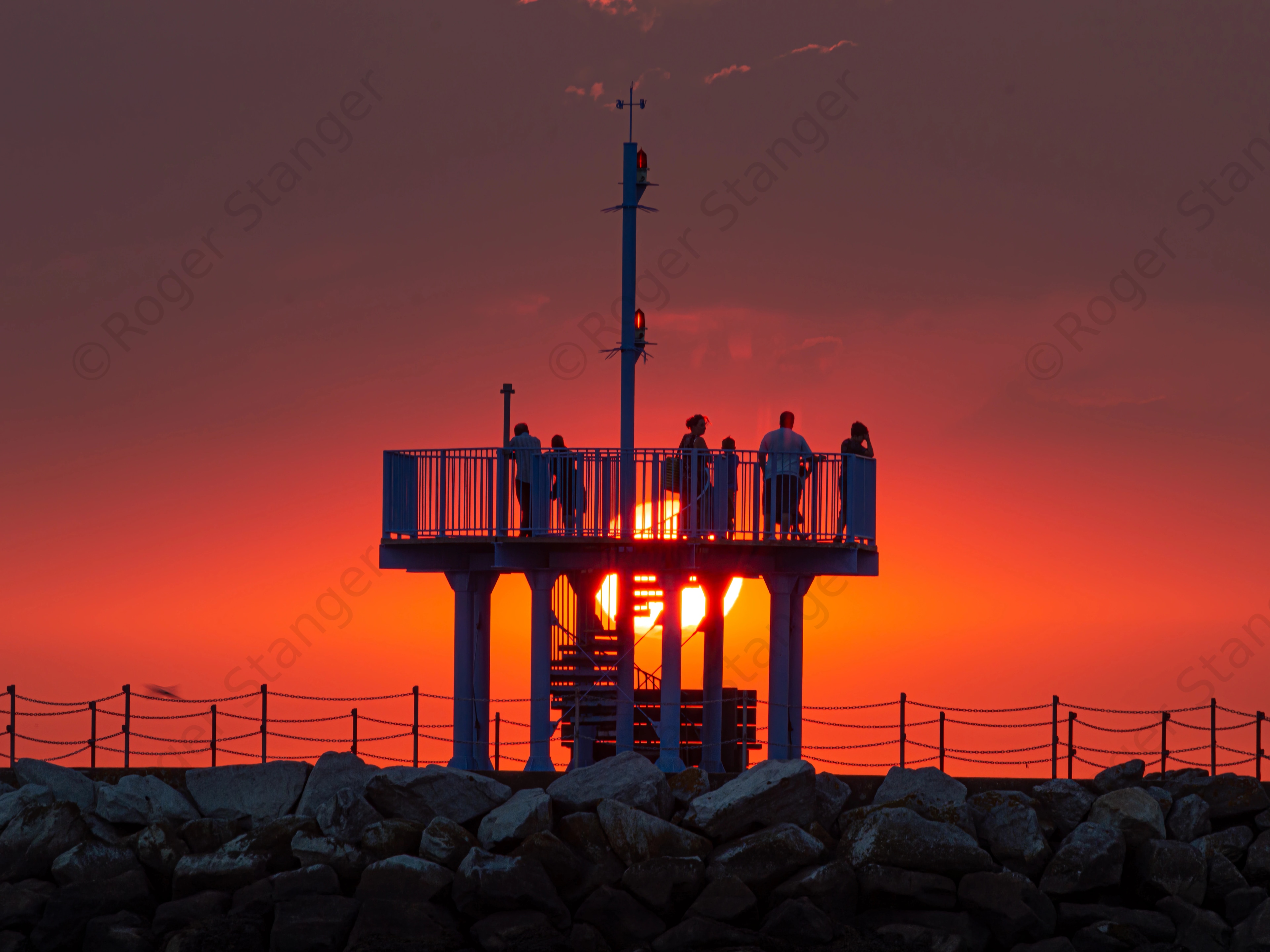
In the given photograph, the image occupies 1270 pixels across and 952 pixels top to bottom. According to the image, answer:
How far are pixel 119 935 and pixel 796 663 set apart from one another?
1210 cm

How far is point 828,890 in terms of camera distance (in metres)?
25.7

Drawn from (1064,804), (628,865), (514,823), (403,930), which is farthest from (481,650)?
(1064,804)

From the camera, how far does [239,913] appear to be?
26141 millimetres

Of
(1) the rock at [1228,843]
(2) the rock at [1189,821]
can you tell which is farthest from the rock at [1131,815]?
(1) the rock at [1228,843]

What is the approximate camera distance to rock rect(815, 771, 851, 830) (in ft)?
91.1

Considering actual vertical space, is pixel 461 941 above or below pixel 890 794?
below

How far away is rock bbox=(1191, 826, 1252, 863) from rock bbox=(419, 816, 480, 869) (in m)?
11.0

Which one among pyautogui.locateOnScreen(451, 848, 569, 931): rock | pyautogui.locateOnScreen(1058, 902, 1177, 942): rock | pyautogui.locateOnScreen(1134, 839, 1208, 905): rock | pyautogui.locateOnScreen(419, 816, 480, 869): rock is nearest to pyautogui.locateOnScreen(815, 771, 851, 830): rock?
pyautogui.locateOnScreen(1058, 902, 1177, 942): rock

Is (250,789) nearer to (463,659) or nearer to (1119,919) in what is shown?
(463,659)

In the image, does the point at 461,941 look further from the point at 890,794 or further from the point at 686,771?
the point at 890,794

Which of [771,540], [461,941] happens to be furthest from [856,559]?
[461,941]

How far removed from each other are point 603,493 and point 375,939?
8.05 meters

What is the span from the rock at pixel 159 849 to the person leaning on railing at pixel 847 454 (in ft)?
37.7

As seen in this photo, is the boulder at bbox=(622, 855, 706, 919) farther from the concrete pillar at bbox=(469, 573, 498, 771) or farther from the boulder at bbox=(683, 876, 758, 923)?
the concrete pillar at bbox=(469, 573, 498, 771)
